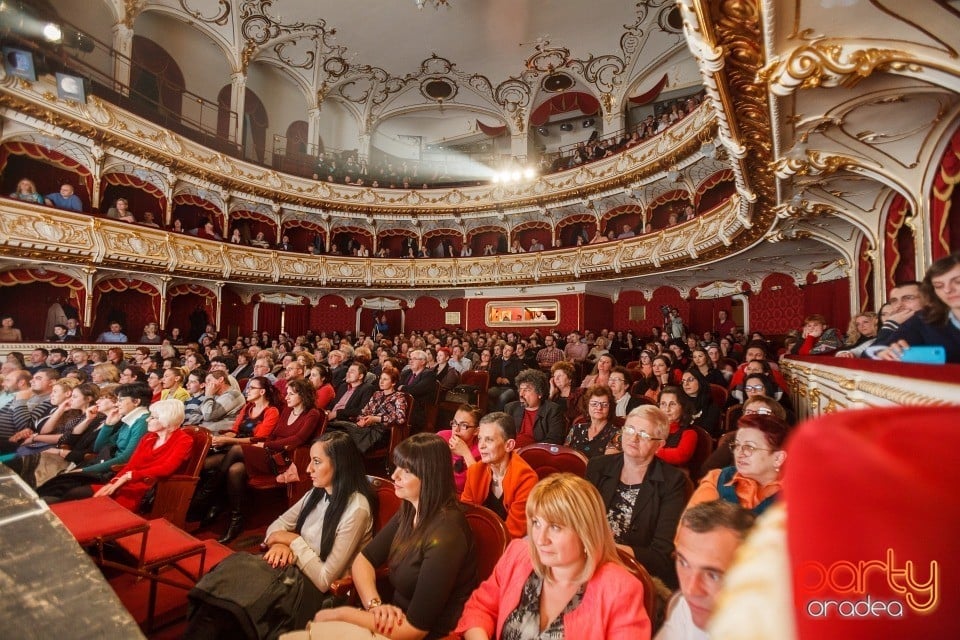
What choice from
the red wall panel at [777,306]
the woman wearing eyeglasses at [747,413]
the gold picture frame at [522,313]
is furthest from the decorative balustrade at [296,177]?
the woman wearing eyeglasses at [747,413]

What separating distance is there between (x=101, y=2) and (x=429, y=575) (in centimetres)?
1724

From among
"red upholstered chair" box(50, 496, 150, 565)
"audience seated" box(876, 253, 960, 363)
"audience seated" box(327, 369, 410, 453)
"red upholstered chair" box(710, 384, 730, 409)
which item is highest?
"audience seated" box(876, 253, 960, 363)

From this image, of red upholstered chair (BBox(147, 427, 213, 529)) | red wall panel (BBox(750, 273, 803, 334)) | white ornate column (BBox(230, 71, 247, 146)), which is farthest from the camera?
white ornate column (BBox(230, 71, 247, 146))

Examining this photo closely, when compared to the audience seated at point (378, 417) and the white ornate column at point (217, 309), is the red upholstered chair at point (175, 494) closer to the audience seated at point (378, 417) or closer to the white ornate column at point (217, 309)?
the audience seated at point (378, 417)

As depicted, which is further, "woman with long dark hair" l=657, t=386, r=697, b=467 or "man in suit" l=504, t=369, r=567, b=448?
"man in suit" l=504, t=369, r=567, b=448

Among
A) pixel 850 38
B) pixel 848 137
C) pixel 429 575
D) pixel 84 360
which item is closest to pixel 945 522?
pixel 429 575

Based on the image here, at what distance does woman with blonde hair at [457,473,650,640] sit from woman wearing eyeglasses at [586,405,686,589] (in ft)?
2.14

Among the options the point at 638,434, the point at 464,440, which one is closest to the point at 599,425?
the point at 464,440

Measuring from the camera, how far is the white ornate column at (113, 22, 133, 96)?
1160cm

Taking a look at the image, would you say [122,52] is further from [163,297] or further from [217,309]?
[217,309]

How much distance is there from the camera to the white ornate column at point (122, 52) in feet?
38.1

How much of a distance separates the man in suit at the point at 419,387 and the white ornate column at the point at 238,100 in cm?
1336

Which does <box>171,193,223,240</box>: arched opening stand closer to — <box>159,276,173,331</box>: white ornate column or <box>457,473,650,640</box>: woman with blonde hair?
<box>159,276,173,331</box>: white ornate column

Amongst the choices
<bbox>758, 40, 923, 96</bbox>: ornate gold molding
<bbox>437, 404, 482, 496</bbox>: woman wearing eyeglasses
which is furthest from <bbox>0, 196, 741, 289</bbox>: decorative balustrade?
<bbox>437, 404, 482, 496</bbox>: woman wearing eyeglasses
